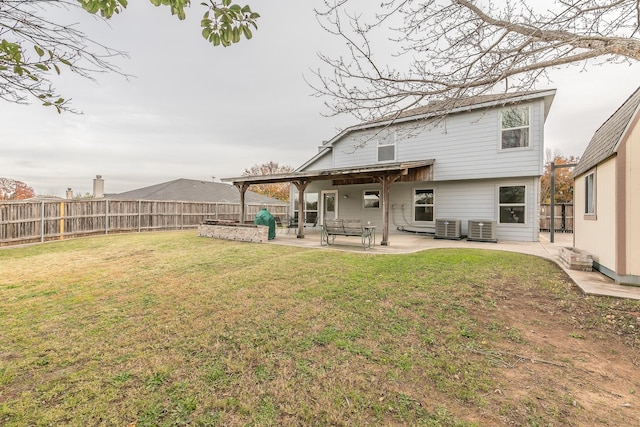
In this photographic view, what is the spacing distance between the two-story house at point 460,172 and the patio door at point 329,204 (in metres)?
1.24

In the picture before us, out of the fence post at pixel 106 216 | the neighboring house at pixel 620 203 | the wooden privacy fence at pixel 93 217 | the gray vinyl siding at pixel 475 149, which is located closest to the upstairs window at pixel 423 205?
the gray vinyl siding at pixel 475 149

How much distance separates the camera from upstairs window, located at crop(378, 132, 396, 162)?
13.7 m

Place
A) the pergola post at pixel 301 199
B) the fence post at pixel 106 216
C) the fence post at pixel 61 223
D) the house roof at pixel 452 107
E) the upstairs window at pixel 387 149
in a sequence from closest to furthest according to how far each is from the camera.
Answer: the house roof at pixel 452 107 < the pergola post at pixel 301 199 < the fence post at pixel 61 223 < the upstairs window at pixel 387 149 < the fence post at pixel 106 216

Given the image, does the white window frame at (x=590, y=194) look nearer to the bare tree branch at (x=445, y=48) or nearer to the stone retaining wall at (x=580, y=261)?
the stone retaining wall at (x=580, y=261)

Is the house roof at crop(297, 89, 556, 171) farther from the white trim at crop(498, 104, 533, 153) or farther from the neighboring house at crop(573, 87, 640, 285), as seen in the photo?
the neighboring house at crop(573, 87, 640, 285)

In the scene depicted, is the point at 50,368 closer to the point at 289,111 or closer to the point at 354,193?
the point at 354,193

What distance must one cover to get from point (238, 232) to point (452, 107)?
937 centimetres

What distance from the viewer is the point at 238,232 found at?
37.7ft

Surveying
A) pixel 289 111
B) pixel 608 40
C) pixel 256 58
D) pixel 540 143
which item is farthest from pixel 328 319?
pixel 289 111

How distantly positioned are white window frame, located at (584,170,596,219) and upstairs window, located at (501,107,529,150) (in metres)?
4.01

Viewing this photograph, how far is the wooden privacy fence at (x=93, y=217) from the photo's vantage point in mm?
11125

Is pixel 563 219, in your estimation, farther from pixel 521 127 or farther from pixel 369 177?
pixel 369 177

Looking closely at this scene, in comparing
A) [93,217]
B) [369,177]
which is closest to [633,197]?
[369,177]

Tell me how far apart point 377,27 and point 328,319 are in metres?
4.15
